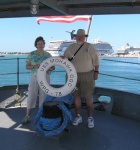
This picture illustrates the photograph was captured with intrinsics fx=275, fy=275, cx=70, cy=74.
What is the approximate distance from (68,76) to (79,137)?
750mm

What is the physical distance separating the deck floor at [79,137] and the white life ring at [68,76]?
512 mm

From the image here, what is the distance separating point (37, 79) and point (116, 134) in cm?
121

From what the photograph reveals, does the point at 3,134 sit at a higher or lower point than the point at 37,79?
lower

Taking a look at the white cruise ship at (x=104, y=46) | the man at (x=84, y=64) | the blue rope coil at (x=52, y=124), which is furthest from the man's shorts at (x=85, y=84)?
the white cruise ship at (x=104, y=46)

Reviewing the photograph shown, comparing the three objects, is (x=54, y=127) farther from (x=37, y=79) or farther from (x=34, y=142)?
(x=37, y=79)

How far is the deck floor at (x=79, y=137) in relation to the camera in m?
3.02

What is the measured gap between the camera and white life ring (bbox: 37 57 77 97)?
338 cm

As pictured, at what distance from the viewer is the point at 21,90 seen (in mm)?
4918

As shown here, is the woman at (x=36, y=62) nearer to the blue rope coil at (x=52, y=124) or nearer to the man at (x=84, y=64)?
the man at (x=84, y=64)

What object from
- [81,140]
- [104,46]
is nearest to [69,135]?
[81,140]

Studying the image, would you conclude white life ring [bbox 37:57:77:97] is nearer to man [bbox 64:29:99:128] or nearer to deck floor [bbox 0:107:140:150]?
man [bbox 64:29:99:128]

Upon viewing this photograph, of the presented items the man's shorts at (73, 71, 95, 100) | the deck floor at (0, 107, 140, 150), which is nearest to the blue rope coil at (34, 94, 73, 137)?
the deck floor at (0, 107, 140, 150)

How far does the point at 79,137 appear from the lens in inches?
129

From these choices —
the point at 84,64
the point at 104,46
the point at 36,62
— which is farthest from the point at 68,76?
the point at 104,46
